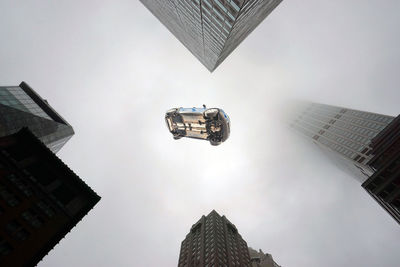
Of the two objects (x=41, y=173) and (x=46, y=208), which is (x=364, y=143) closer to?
(x=46, y=208)

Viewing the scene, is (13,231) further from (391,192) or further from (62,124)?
(391,192)

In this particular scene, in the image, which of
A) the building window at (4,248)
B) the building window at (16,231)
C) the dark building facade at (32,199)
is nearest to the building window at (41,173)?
the dark building facade at (32,199)

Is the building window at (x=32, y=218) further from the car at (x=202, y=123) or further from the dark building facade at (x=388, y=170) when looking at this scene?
the dark building facade at (x=388, y=170)

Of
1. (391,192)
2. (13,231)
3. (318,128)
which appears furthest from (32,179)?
(318,128)

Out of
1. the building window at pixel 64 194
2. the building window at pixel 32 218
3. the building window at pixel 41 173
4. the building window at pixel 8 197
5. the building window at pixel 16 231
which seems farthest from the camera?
the building window at pixel 64 194

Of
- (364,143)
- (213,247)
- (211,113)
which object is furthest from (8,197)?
(364,143)
